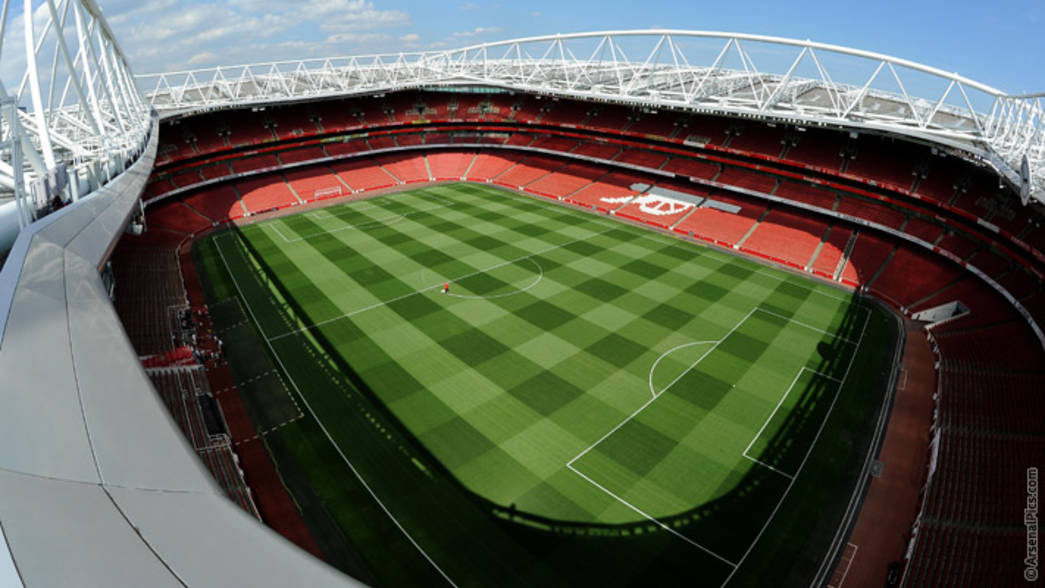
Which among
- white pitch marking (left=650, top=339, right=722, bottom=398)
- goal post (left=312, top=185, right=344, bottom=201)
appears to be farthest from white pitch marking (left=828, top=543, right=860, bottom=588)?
goal post (left=312, top=185, right=344, bottom=201)

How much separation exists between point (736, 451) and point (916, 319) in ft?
60.8

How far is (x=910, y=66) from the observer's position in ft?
97.2

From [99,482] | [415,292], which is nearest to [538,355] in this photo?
[415,292]

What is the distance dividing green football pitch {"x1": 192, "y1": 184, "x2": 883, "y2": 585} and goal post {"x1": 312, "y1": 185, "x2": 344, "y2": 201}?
11.2 m

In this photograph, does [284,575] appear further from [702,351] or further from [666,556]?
→ [702,351]

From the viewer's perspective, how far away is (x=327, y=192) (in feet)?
161

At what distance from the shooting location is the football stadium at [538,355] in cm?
424

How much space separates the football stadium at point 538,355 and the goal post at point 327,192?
98cm

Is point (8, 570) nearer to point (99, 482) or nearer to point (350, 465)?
point (99, 482)

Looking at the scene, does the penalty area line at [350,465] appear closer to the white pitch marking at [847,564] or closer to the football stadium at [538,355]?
the football stadium at [538,355]

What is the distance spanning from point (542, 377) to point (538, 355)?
5.67ft

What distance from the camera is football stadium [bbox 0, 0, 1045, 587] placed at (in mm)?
4238

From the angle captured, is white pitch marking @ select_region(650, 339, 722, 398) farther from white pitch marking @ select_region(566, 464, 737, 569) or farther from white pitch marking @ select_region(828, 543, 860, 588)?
white pitch marking @ select_region(828, 543, 860, 588)

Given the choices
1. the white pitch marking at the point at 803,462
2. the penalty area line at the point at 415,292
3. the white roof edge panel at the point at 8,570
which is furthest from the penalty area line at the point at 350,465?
the white roof edge panel at the point at 8,570
